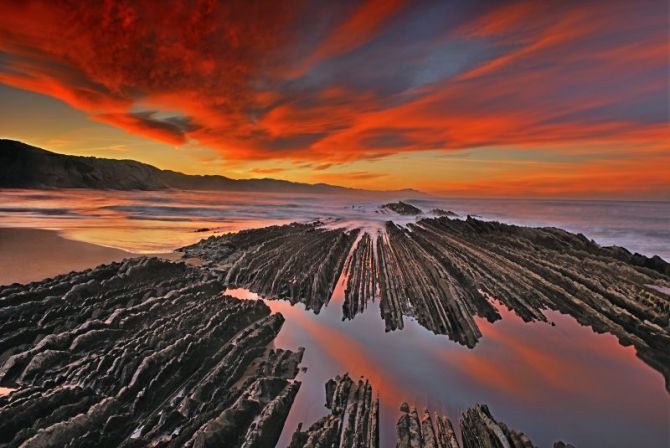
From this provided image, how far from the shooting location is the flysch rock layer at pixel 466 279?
27.2 ft

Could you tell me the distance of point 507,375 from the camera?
6359 mm

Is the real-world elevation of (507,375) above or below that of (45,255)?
below

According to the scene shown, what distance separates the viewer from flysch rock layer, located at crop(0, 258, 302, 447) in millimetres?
4047

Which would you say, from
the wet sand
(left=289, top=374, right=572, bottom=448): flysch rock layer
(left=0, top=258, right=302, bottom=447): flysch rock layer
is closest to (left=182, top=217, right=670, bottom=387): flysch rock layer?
(left=0, top=258, right=302, bottom=447): flysch rock layer

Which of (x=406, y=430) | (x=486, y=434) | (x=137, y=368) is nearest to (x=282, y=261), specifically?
(x=137, y=368)

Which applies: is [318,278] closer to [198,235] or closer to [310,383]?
[310,383]

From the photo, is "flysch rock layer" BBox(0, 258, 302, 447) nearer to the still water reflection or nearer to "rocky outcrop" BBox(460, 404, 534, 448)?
the still water reflection

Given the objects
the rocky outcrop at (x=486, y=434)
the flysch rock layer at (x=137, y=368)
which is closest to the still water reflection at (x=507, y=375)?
the rocky outcrop at (x=486, y=434)

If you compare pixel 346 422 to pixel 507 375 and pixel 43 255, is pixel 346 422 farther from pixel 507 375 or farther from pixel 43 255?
pixel 43 255

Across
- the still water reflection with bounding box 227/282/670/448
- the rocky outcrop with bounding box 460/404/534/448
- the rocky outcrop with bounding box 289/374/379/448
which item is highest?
the rocky outcrop with bounding box 460/404/534/448

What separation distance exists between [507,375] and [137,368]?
6616mm

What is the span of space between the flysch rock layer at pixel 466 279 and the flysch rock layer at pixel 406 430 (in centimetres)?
315

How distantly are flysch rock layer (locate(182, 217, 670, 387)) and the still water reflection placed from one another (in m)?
0.52

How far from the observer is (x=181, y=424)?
429 cm
